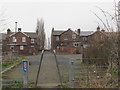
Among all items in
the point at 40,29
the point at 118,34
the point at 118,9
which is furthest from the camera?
the point at 40,29

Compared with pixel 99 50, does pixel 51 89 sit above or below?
below

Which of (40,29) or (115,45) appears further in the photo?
(40,29)

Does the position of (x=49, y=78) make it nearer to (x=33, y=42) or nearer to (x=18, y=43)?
(x=18, y=43)

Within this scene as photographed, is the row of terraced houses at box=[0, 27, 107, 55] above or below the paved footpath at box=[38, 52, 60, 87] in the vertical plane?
above

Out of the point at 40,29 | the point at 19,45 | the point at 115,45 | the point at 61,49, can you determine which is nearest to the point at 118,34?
the point at 115,45

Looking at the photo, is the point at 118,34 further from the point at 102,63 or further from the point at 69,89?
the point at 102,63

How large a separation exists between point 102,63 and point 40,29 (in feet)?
163

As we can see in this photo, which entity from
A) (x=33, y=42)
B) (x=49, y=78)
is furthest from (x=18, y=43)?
(x=49, y=78)

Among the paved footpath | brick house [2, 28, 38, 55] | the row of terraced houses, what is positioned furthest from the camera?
brick house [2, 28, 38, 55]

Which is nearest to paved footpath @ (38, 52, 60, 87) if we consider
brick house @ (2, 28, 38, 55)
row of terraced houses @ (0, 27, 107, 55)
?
row of terraced houses @ (0, 27, 107, 55)

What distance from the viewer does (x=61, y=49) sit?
43.7 m

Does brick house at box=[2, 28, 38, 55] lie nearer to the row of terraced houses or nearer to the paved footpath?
the row of terraced houses

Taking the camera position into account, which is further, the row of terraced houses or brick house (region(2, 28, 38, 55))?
brick house (region(2, 28, 38, 55))

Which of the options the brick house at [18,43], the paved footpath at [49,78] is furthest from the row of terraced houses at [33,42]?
the paved footpath at [49,78]
